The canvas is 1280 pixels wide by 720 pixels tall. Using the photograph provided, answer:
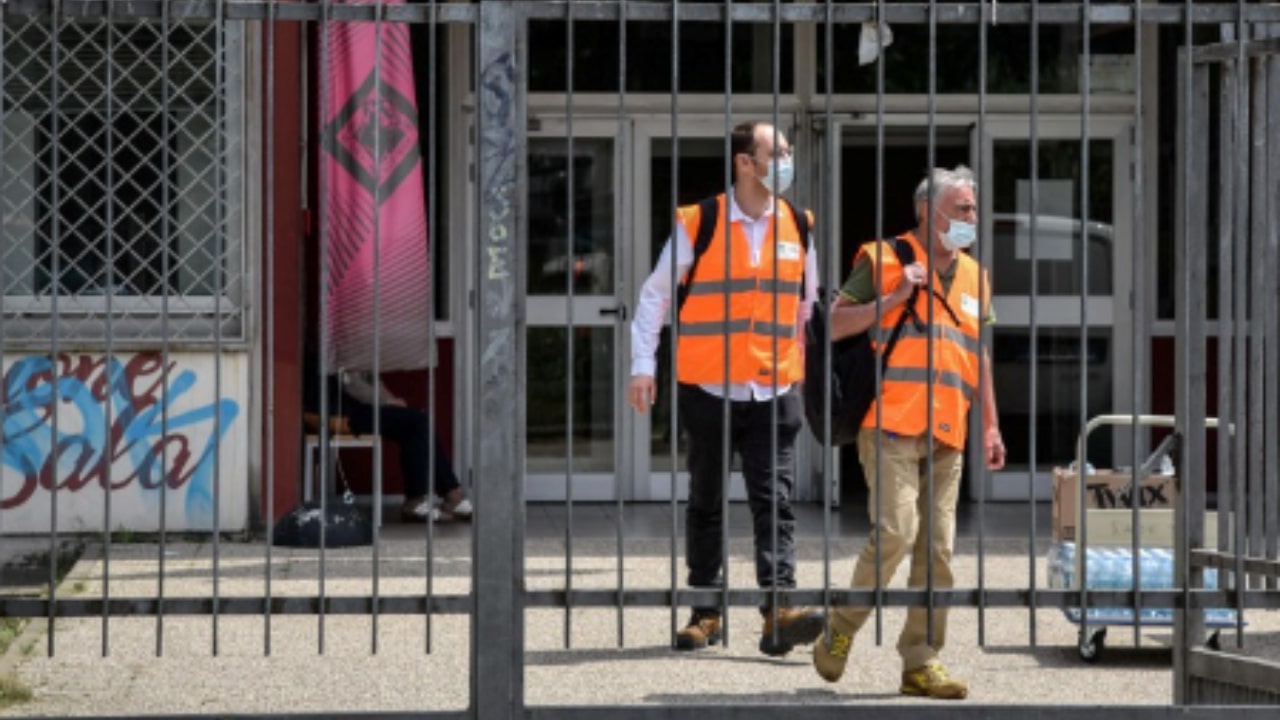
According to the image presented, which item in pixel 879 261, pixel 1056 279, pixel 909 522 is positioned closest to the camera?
pixel 879 261

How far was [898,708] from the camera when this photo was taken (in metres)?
6.44

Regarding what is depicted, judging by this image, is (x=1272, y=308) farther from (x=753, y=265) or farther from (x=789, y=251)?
(x=753, y=265)

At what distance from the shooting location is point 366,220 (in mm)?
12406

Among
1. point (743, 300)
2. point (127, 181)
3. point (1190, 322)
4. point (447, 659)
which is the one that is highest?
point (127, 181)

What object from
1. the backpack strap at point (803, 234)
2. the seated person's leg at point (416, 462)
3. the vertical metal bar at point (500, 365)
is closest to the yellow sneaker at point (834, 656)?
the backpack strap at point (803, 234)

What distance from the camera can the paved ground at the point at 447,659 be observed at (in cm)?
804

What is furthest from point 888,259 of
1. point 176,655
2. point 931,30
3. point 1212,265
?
point 1212,265

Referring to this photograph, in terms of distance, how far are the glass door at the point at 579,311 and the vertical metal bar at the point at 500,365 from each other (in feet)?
28.2

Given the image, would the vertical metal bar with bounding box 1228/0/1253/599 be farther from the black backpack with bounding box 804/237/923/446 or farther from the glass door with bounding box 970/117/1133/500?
the glass door with bounding box 970/117/1133/500

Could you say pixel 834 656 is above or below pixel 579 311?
below

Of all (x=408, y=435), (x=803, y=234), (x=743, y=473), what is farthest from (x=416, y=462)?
(x=803, y=234)

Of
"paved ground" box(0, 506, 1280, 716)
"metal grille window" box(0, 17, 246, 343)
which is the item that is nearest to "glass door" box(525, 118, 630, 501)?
"metal grille window" box(0, 17, 246, 343)

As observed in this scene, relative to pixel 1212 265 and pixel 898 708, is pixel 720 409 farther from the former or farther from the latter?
pixel 1212 265

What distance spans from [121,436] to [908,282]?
5.83 m
